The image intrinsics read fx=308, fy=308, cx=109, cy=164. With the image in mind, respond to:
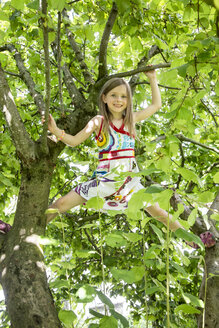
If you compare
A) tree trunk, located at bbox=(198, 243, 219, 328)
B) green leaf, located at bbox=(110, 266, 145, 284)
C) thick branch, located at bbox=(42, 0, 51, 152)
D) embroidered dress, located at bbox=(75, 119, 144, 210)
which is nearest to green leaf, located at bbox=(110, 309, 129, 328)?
green leaf, located at bbox=(110, 266, 145, 284)

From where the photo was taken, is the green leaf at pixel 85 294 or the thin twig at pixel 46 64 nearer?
the green leaf at pixel 85 294

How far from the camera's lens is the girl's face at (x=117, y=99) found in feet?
8.99

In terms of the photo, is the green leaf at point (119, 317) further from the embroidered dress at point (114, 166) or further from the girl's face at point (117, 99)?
the girl's face at point (117, 99)

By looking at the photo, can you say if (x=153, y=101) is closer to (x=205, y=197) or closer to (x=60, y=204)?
(x=60, y=204)

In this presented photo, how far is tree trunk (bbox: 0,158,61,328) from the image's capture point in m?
1.46

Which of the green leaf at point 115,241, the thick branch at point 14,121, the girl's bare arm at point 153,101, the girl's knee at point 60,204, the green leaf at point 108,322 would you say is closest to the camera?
the green leaf at point 108,322

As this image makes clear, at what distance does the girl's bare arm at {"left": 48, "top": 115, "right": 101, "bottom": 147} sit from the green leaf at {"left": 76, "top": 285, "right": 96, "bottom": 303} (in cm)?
138

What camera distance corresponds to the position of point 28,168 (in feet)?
7.09

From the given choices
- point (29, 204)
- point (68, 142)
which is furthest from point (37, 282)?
point (68, 142)

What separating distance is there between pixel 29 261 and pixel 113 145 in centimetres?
134

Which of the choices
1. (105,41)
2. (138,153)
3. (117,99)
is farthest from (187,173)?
(138,153)

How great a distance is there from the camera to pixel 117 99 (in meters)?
2.77

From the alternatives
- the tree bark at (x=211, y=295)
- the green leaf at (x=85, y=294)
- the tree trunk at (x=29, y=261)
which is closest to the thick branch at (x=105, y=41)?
the tree trunk at (x=29, y=261)

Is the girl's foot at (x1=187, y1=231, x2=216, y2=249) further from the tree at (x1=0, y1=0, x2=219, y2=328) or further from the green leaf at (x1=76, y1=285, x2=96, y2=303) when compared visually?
the green leaf at (x1=76, y1=285, x2=96, y2=303)
